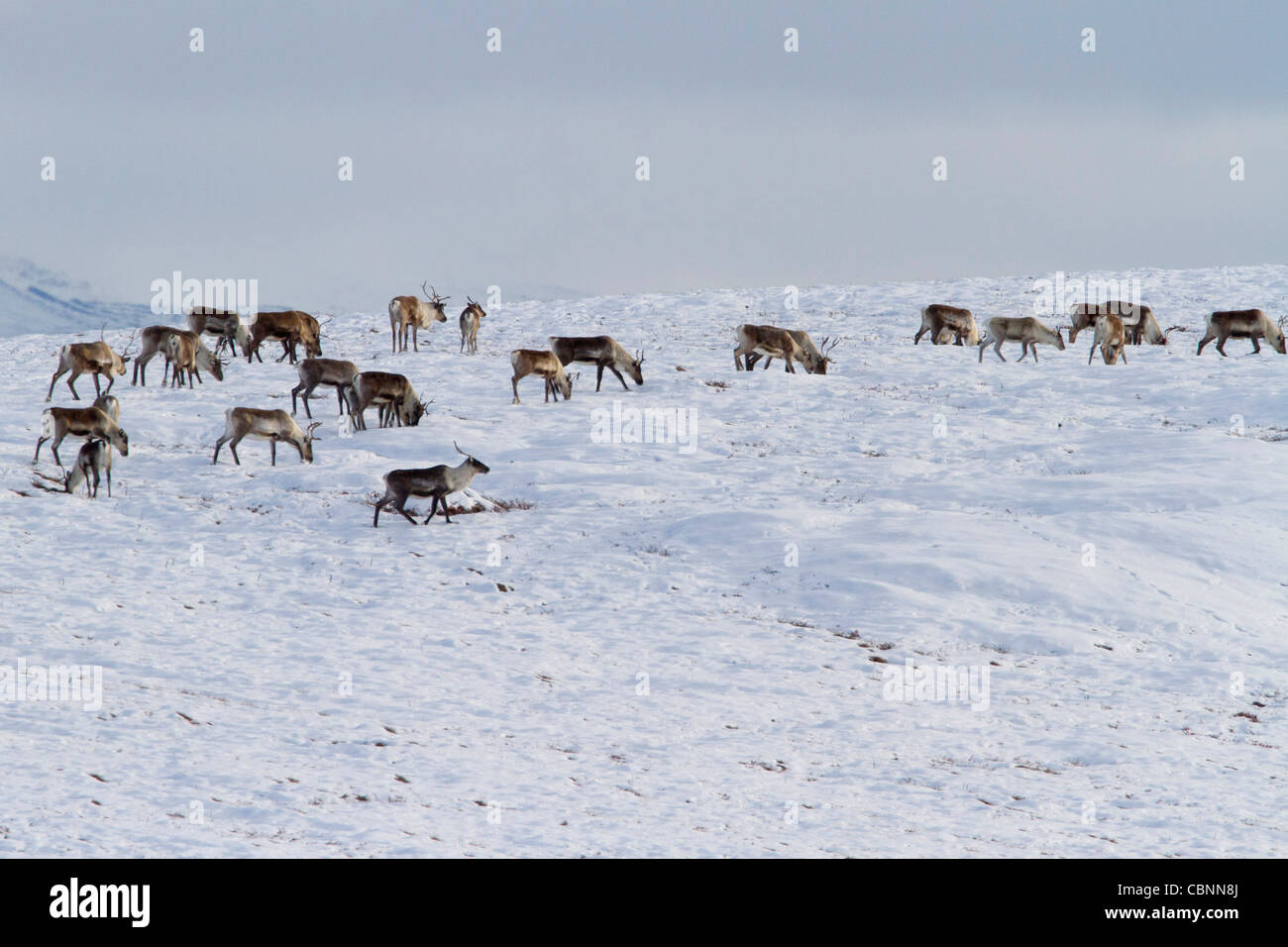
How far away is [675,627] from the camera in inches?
616

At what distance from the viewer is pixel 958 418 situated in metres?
27.0

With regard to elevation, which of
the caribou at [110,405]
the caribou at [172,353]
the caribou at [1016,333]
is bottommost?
the caribou at [110,405]

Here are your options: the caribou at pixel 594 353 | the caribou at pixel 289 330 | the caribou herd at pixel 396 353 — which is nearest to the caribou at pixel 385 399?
the caribou herd at pixel 396 353

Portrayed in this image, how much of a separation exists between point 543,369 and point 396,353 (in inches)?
246

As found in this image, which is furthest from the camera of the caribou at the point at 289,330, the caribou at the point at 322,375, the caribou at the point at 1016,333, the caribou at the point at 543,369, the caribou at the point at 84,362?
the caribou at the point at 1016,333

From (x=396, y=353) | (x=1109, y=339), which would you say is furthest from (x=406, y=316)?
(x=1109, y=339)

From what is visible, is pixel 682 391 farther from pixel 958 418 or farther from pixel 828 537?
pixel 828 537

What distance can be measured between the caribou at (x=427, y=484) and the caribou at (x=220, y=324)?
13057 mm

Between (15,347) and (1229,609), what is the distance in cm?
3215

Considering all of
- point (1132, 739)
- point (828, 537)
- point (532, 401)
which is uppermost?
point (532, 401)

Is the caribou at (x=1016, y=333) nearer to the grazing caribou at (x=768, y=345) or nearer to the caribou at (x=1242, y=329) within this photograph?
the caribou at (x=1242, y=329)

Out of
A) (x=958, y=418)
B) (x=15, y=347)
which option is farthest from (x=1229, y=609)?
(x=15, y=347)

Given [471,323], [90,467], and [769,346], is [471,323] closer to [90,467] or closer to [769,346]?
[769,346]

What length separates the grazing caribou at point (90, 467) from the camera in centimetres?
1970
